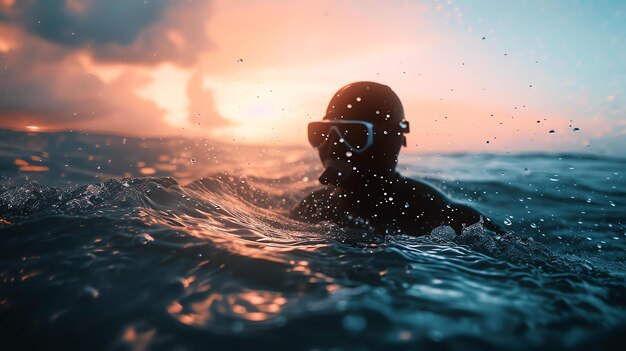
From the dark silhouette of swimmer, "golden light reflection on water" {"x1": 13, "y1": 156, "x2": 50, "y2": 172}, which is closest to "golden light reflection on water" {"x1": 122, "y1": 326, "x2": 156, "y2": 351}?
the dark silhouette of swimmer

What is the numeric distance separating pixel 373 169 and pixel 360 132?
42cm

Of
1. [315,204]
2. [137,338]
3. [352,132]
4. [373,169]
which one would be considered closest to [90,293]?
[137,338]

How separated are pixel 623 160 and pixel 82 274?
13.3 m

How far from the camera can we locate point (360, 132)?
11.4 ft

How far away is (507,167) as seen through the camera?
10164mm

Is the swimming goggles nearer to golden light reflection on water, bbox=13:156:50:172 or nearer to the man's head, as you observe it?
the man's head

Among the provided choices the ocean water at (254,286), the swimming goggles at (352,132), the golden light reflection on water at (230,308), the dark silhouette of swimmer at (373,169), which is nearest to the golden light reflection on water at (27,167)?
the ocean water at (254,286)

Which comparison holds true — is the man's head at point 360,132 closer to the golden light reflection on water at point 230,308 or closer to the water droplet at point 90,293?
the golden light reflection on water at point 230,308

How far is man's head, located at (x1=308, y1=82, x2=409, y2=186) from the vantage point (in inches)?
139

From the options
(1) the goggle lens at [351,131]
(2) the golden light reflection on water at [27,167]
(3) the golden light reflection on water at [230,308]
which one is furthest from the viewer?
(2) the golden light reflection on water at [27,167]

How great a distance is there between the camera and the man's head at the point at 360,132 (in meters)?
3.52

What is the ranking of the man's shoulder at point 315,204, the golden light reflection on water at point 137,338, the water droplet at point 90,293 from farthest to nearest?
the man's shoulder at point 315,204 < the water droplet at point 90,293 < the golden light reflection on water at point 137,338

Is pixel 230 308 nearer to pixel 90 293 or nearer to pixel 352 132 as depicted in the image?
pixel 90 293

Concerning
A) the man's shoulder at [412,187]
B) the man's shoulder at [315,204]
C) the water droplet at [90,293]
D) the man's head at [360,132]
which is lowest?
the man's shoulder at [315,204]
